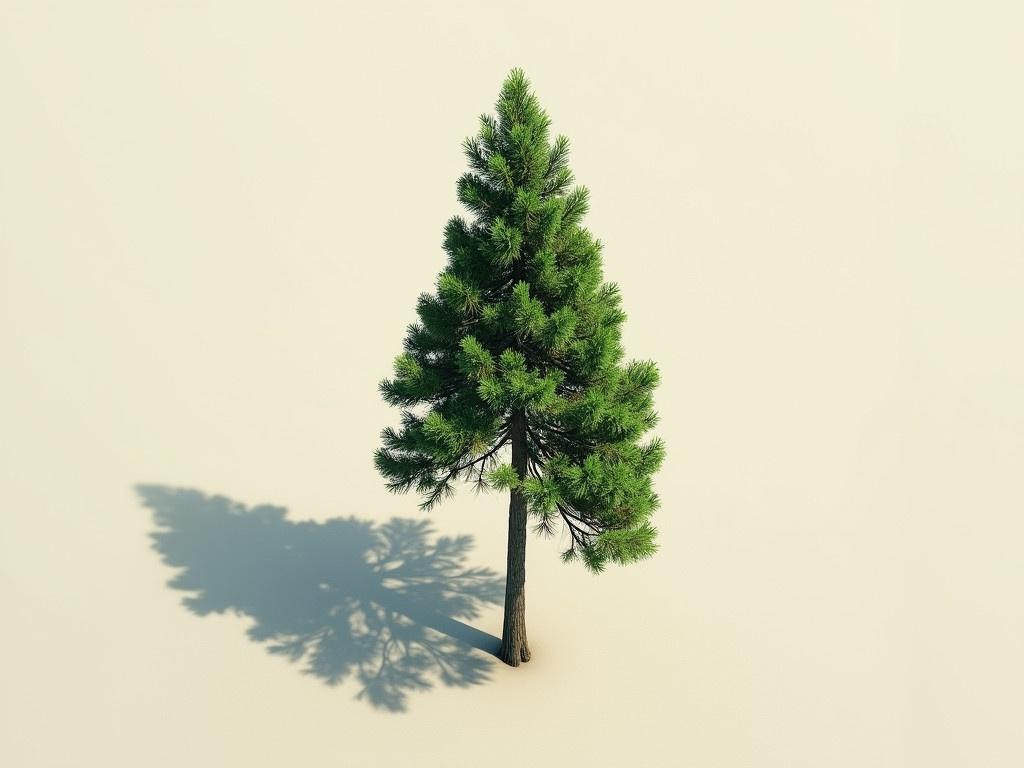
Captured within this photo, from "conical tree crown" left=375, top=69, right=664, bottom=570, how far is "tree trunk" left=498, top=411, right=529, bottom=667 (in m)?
0.38

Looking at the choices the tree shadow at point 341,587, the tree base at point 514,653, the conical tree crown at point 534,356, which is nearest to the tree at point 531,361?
the conical tree crown at point 534,356

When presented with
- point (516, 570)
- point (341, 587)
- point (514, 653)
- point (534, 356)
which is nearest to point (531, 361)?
point (534, 356)

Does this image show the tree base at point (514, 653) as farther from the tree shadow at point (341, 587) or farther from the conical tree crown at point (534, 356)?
the conical tree crown at point (534, 356)

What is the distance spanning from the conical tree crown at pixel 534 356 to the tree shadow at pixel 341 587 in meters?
4.99

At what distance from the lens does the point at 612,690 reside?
62.0 ft

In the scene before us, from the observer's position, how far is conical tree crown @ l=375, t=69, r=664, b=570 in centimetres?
1562

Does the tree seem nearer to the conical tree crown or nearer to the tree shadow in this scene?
the conical tree crown

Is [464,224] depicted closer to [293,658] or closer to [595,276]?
[595,276]

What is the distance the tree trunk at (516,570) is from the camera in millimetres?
17641

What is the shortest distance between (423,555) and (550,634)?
4.57 metres

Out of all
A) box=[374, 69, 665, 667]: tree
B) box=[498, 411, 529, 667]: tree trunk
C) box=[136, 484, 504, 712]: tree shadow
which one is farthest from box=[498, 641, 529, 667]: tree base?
box=[374, 69, 665, 667]: tree

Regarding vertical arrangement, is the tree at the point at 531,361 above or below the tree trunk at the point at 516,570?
above

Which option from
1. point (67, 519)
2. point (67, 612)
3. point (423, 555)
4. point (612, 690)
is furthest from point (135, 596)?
point (612, 690)

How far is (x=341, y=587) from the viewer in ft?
71.8
